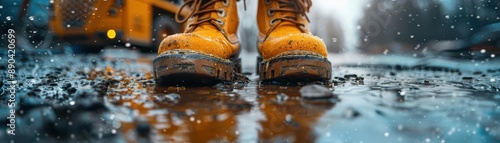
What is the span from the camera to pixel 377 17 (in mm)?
6930

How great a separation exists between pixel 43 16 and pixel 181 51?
9.24 feet

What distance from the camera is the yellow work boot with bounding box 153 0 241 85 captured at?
112cm

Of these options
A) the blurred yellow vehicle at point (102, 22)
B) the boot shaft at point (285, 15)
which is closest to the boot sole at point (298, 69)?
the boot shaft at point (285, 15)

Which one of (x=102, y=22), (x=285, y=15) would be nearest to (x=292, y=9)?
(x=285, y=15)

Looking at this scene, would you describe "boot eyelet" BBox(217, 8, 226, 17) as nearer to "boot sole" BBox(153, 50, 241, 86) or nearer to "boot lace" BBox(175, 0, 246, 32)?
"boot lace" BBox(175, 0, 246, 32)

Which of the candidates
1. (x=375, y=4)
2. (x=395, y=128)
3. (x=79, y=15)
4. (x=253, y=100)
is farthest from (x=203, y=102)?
(x=375, y=4)

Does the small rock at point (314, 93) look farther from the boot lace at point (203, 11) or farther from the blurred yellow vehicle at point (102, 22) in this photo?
the blurred yellow vehicle at point (102, 22)

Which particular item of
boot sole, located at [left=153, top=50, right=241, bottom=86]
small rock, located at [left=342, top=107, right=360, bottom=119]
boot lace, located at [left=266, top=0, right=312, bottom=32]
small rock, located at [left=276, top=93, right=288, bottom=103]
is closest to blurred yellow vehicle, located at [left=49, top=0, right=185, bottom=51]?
boot lace, located at [left=266, top=0, right=312, bottom=32]

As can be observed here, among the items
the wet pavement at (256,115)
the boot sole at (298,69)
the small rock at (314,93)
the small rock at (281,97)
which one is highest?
the boot sole at (298,69)

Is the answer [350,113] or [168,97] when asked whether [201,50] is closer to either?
[168,97]

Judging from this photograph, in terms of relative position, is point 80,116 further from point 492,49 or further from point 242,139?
point 492,49

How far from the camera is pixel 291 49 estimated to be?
4.01 feet

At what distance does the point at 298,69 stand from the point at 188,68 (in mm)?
317

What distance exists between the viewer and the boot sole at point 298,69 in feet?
3.76
